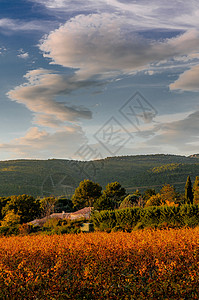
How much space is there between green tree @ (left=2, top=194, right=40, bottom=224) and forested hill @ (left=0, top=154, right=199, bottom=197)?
32.5m

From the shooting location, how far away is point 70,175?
74750mm

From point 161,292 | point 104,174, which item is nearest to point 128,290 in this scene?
point 161,292

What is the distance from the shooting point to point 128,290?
3850 mm

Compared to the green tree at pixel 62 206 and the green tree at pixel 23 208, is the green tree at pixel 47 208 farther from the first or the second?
the green tree at pixel 62 206

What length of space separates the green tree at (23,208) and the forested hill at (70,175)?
32518mm

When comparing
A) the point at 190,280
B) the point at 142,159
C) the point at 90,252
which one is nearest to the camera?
the point at 190,280

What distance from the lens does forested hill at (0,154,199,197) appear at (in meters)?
71.8

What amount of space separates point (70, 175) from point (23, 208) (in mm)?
43070

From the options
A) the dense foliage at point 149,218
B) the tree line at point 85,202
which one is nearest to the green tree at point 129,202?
the tree line at point 85,202

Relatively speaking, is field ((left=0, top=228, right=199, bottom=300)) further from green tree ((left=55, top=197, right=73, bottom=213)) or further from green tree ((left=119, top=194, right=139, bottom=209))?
green tree ((left=55, top=197, right=73, bottom=213))

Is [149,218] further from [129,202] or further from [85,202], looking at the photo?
[85,202]

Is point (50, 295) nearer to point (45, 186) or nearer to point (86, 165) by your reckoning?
point (86, 165)

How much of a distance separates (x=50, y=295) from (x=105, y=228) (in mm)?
12068

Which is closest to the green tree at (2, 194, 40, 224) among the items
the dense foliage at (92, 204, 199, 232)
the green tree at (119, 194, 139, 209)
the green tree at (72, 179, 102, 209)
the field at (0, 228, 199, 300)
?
the green tree at (119, 194, 139, 209)
